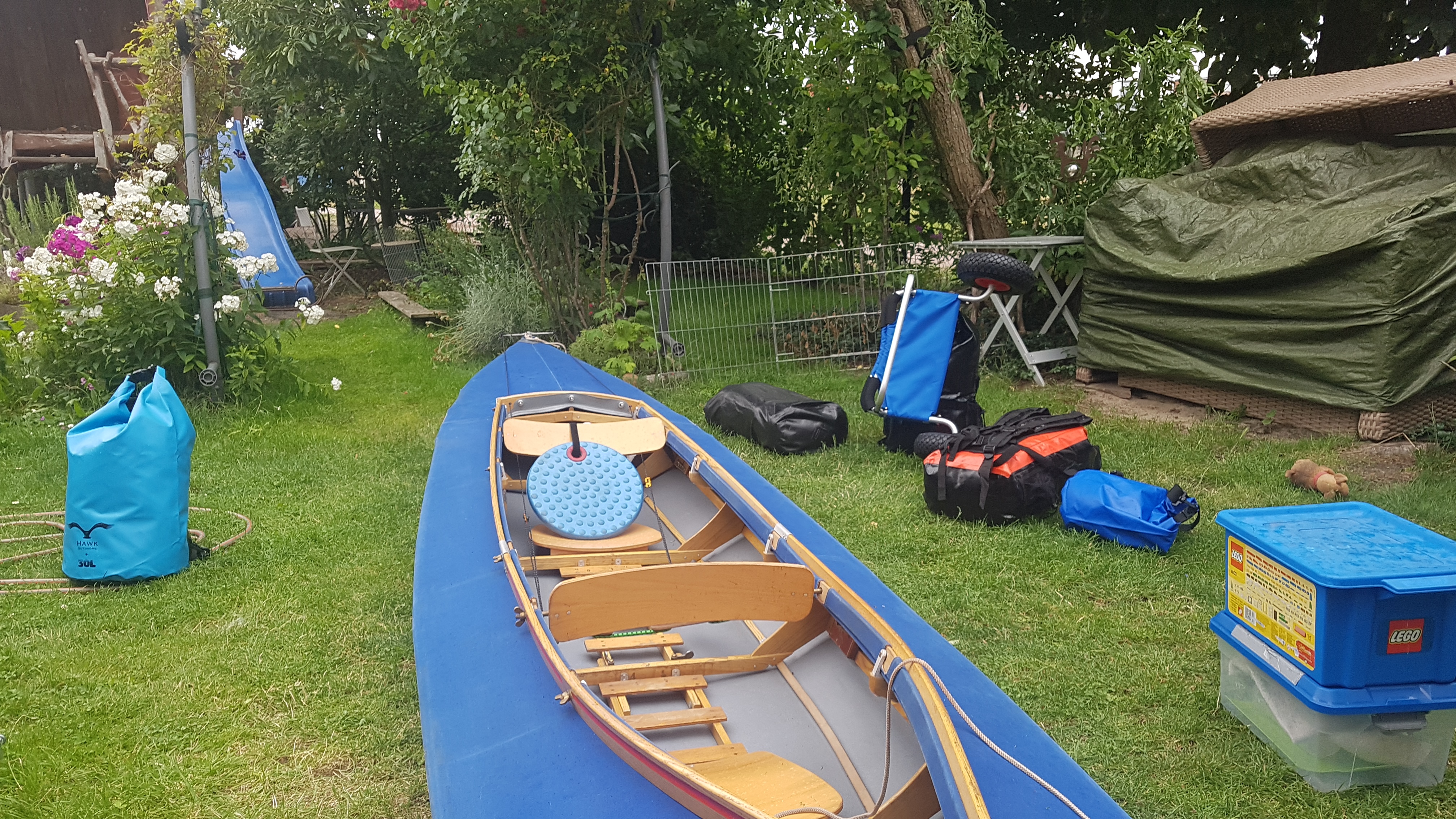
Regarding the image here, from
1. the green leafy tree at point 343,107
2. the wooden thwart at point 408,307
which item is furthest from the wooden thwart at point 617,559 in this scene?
the green leafy tree at point 343,107

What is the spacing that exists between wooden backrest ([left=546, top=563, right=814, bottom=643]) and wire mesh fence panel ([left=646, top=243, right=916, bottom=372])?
5599 mm

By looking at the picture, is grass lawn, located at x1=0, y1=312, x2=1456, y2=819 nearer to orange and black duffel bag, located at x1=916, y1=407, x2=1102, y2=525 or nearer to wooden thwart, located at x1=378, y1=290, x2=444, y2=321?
orange and black duffel bag, located at x1=916, y1=407, x2=1102, y2=525

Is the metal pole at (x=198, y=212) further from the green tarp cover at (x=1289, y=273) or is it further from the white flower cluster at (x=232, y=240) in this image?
the green tarp cover at (x=1289, y=273)

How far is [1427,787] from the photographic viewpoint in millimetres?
2650

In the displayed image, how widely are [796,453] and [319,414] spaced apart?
11.8ft

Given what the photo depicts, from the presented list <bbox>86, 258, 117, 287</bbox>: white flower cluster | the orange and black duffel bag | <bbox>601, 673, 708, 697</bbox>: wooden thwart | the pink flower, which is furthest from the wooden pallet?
the pink flower

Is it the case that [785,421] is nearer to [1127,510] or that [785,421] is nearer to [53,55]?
[1127,510]

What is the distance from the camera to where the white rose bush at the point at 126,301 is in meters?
6.43

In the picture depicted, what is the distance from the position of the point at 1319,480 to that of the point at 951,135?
4.23 meters

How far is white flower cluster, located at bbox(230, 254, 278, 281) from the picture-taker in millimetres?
6680

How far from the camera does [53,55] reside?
13.8m

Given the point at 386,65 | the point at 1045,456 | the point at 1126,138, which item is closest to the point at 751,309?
the point at 1126,138

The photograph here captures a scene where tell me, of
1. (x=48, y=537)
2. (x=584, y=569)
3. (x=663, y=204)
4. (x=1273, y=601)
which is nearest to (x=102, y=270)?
(x=48, y=537)

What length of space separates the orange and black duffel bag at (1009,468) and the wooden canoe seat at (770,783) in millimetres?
2524
